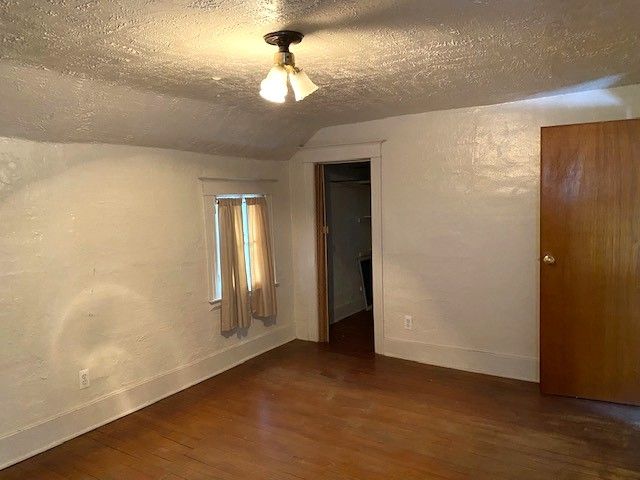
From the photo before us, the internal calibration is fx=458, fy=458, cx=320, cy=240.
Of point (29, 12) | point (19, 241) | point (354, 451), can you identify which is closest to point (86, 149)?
point (19, 241)

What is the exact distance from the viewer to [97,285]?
3006mm

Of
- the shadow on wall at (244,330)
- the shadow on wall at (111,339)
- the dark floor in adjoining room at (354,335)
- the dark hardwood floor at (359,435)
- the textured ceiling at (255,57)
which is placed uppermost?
the textured ceiling at (255,57)

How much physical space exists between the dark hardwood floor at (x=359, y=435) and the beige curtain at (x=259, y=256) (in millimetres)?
726

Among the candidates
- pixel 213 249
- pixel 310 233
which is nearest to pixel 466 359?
pixel 310 233

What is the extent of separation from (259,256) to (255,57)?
7.23 ft

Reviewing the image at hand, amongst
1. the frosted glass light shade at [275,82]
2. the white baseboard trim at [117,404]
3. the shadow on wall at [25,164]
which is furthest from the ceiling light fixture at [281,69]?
the white baseboard trim at [117,404]

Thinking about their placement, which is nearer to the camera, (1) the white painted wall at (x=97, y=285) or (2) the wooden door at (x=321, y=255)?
(1) the white painted wall at (x=97, y=285)

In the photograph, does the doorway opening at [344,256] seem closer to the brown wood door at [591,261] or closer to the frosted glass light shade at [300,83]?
the brown wood door at [591,261]

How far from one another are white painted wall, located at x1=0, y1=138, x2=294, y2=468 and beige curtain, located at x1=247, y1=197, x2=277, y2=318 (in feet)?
1.29

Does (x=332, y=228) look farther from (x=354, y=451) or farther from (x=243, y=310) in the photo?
(x=354, y=451)

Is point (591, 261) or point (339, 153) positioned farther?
point (339, 153)

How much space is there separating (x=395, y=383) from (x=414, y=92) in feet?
7.09

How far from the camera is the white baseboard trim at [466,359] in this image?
354cm

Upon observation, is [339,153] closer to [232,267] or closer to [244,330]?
[232,267]
